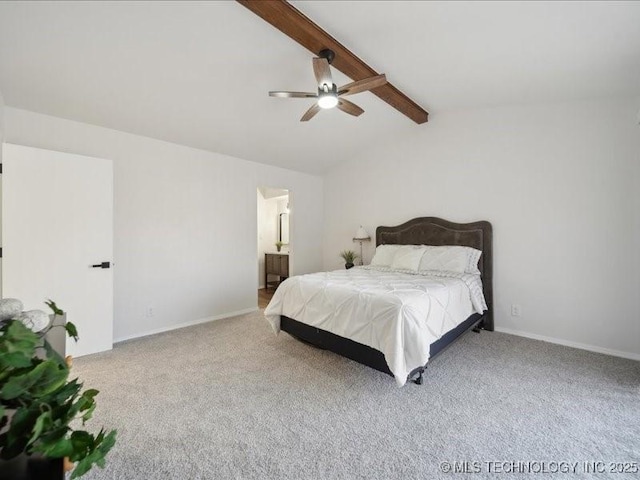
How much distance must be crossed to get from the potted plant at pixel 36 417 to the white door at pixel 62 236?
273 cm

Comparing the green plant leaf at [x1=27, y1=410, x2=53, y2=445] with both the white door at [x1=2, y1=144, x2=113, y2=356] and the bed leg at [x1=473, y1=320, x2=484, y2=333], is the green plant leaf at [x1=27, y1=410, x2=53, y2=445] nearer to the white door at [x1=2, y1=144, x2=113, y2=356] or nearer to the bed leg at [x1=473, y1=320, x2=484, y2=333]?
the white door at [x1=2, y1=144, x2=113, y2=356]

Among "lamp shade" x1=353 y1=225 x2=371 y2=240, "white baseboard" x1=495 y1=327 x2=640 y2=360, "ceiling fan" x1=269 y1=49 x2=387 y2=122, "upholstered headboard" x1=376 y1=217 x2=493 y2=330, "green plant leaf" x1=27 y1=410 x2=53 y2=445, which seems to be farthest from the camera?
"lamp shade" x1=353 y1=225 x2=371 y2=240

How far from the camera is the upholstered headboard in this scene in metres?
3.71

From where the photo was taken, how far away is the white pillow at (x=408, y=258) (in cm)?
376

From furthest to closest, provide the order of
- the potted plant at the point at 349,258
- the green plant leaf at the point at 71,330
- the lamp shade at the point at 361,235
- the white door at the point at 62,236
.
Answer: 1. the potted plant at the point at 349,258
2. the lamp shade at the point at 361,235
3. the white door at the point at 62,236
4. the green plant leaf at the point at 71,330

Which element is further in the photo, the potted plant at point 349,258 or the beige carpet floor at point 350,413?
the potted plant at point 349,258

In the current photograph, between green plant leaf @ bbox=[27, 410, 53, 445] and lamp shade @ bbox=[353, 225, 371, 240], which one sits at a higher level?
lamp shade @ bbox=[353, 225, 371, 240]

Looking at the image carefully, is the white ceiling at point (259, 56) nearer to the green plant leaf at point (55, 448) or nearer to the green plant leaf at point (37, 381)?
the green plant leaf at point (37, 381)

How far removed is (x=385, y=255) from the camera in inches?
167

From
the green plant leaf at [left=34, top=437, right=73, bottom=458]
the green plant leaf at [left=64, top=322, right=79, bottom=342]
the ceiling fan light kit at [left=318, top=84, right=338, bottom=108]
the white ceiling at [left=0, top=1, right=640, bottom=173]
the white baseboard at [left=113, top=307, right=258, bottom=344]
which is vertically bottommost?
the white baseboard at [left=113, top=307, right=258, bottom=344]

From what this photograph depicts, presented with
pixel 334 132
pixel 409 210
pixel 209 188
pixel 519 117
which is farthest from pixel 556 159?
pixel 209 188

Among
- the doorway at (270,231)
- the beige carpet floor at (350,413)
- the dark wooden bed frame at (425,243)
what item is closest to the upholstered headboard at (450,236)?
the dark wooden bed frame at (425,243)

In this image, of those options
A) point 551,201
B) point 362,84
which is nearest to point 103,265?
point 362,84

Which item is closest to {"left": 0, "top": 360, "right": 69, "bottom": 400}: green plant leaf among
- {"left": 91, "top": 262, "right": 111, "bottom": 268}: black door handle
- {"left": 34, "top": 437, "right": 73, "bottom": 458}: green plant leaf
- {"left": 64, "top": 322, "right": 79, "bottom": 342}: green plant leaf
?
{"left": 34, "top": 437, "right": 73, "bottom": 458}: green plant leaf
